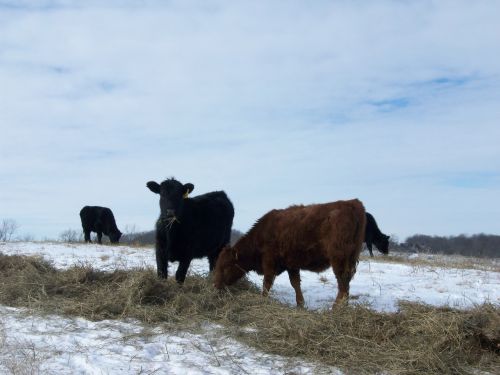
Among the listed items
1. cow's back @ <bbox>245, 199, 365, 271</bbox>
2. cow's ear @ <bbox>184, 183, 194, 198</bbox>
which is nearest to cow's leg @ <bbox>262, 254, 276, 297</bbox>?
cow's back @ <bbox>245, 199, 365, 271</bbox>

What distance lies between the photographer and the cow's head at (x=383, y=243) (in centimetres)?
2483

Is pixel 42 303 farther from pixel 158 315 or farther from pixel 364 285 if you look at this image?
pixel 364 285

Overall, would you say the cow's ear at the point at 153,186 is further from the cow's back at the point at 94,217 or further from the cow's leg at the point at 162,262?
the cow's back at the point at 94,217

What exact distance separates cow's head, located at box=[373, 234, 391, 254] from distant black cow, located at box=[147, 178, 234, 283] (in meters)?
14.4

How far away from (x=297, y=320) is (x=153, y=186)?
5.35 metres

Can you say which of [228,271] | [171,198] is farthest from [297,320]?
[171,198]

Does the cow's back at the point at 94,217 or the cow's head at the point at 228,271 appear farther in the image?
the cow's back at the point at 94,217

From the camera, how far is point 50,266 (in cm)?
1027

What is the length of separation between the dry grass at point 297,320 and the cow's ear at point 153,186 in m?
2.54

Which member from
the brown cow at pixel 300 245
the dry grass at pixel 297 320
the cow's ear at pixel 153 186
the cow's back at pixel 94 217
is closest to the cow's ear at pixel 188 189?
the cow's ear at pixel 153 186

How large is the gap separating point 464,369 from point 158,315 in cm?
360

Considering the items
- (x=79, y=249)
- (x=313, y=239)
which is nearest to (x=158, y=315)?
(x=313, y=239)

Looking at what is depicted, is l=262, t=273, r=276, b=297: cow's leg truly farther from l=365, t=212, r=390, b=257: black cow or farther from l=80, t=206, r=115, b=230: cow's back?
l=80, t=206, r=115, b=230: cow's back

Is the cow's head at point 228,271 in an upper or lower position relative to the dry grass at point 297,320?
upper
